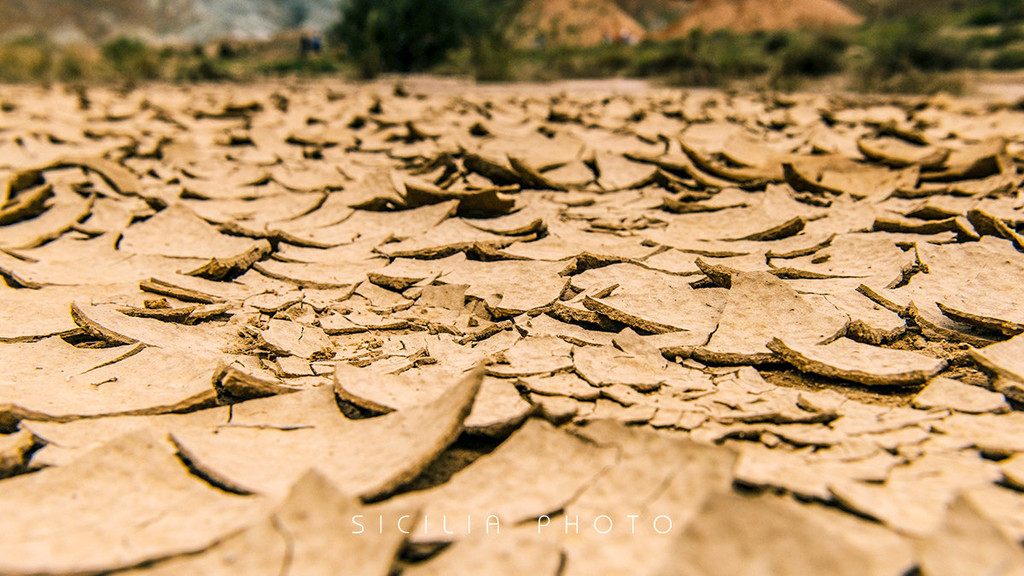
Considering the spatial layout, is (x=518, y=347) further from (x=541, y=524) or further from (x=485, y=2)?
(x=485, y=2)

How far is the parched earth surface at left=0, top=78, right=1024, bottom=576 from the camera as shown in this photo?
20.7 inches

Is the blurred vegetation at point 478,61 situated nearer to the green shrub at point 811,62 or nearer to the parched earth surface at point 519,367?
the green shrub at point 811,62

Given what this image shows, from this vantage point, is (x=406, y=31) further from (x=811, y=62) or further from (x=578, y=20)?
(x=578, y=20)

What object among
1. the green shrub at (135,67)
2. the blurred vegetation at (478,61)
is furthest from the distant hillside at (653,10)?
the green shrub at (135,67)

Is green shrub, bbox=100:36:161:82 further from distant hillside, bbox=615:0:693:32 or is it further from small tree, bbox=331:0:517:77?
distant hillside, bbox=615:0:693:32

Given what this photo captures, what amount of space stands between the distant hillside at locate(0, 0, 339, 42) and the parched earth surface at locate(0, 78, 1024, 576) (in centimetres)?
3820

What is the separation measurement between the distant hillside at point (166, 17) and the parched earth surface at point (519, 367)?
1504 inches

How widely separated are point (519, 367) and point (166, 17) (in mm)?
47914

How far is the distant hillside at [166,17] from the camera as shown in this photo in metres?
36.0

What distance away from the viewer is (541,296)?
3.58 ft

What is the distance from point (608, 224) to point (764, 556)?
3.56ft

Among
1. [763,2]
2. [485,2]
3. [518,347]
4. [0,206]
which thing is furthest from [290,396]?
[763,2]

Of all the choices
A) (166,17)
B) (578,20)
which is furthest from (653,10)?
(166,17)

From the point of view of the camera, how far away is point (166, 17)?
39344 mm
